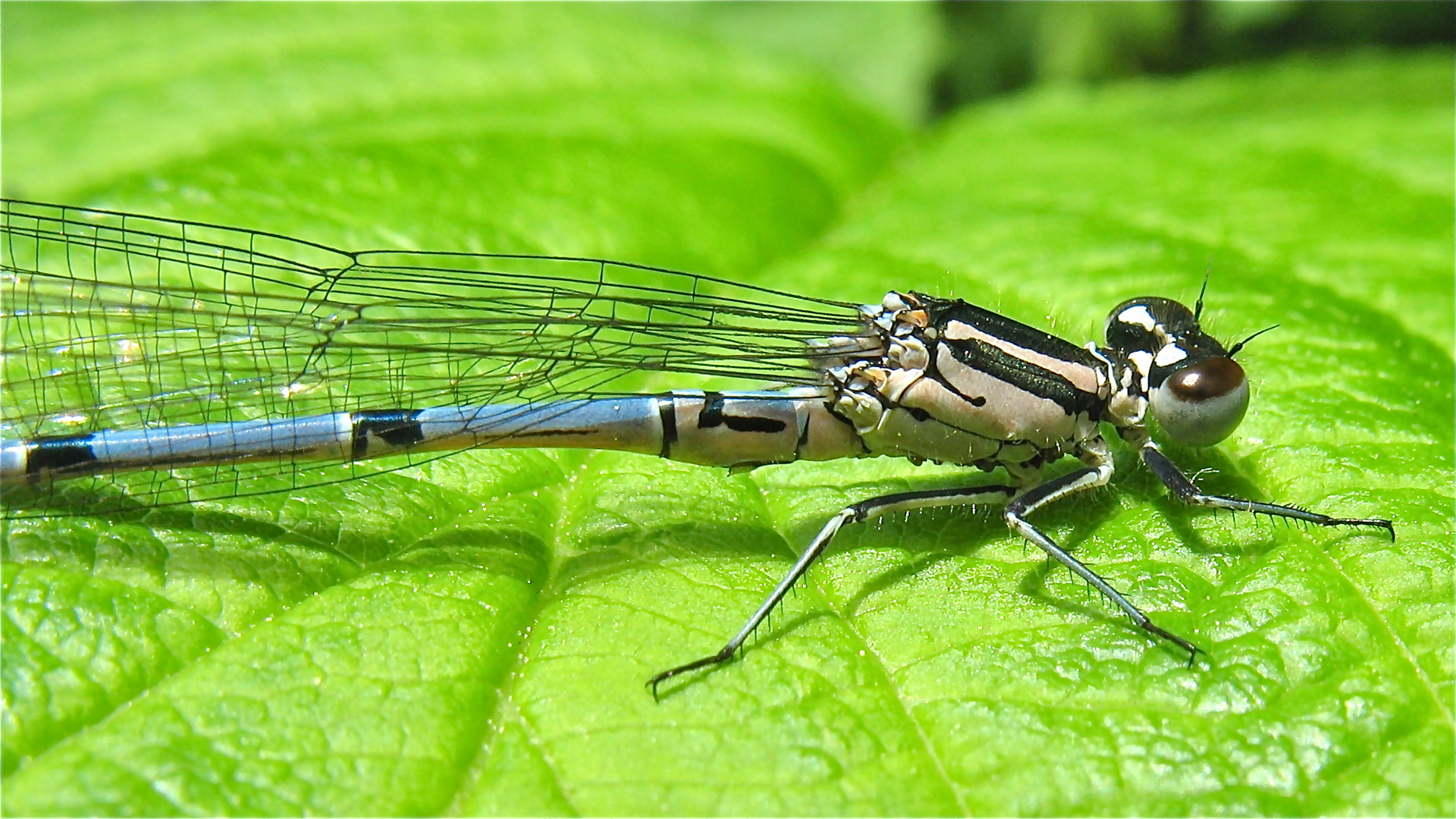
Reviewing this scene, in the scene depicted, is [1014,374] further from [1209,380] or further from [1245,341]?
[1245,341]

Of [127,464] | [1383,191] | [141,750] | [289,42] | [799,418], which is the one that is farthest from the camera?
[289,42]

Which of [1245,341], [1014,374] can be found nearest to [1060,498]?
[1014,374]

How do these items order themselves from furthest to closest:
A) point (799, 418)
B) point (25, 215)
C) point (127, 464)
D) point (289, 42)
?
point (289, 42) → point (25, 215) → point (799, 418) → point (127, 464)

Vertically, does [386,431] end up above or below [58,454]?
above

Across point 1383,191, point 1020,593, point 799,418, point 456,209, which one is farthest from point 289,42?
point 1383,191

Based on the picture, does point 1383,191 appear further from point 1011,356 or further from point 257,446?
point 257,446

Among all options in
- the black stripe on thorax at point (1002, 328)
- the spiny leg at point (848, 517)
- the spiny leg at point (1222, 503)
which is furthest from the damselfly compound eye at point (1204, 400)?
the spiny leg at point (848, 517)

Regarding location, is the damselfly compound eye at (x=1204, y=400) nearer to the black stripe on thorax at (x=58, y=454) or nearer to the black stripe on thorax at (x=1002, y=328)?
the black stripe on thorax at (x=1002, y=328)
